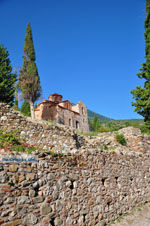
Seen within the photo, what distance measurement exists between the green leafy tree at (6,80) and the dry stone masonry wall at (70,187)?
→ 7.79 meters

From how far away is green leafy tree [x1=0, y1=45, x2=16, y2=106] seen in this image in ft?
57.4

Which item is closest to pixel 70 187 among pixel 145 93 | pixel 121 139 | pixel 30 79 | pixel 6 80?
pixel 121 139

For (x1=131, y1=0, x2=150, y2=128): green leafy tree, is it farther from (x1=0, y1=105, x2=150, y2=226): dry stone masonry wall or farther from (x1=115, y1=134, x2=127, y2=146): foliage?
(x1=0, y1=105, x2=150, y2=226): dry stone masonry wall

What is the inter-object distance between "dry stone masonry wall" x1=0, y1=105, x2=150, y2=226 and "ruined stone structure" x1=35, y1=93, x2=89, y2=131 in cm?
2020

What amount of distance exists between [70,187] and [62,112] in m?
28.0

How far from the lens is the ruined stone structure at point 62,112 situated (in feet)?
100

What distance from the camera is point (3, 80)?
18.1m

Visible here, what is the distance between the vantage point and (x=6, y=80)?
18.1 meters

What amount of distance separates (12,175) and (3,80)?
15727mm

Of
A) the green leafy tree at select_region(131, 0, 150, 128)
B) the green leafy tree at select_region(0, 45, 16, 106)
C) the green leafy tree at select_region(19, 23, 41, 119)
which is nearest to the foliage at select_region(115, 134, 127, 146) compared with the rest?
the green leafy tree at select_region(131, 0, 150, 128)

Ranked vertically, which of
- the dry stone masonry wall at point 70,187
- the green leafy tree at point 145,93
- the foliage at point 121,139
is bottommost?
the dry stone masonry wall at point 70,187

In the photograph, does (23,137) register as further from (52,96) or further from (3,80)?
(52,96)

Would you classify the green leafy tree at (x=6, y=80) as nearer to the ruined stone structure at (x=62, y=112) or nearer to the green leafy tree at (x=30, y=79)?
the green leafy tree at (x=30, y=79)

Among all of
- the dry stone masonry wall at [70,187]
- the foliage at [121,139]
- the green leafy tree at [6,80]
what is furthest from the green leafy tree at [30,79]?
the dry stone masonry wall at [70,187]
